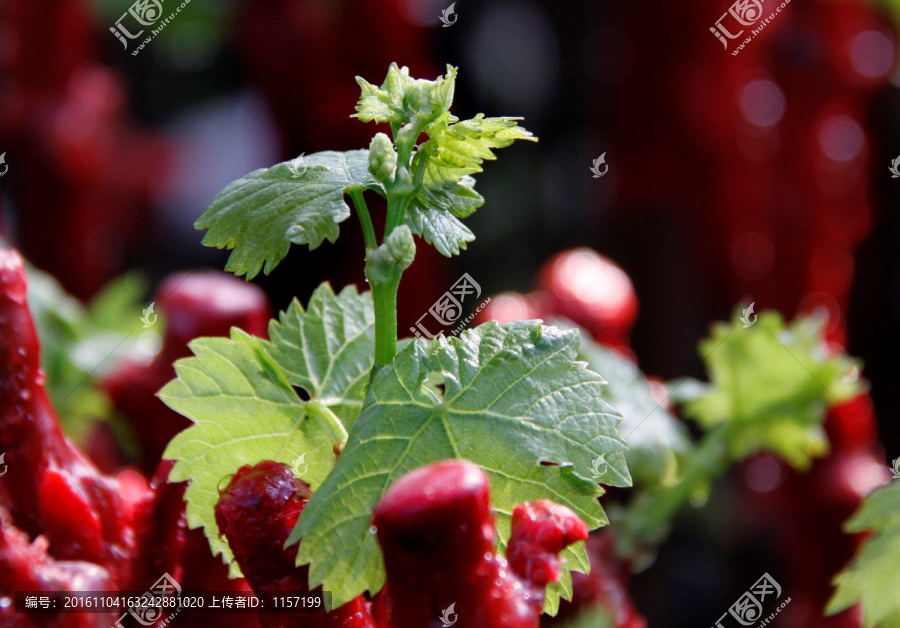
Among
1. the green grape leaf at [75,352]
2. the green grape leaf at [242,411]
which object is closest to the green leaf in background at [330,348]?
the green grape leaf at [242,411]

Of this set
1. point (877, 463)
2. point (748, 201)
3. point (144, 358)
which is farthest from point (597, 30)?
point (144, 358)

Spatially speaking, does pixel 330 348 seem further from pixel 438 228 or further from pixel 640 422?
pixel 640 422

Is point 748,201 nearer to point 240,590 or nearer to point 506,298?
point 506,298

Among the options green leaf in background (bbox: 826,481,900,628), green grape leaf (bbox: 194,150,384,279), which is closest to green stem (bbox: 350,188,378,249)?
green grape leaf (bbox: 194,150,384,279)

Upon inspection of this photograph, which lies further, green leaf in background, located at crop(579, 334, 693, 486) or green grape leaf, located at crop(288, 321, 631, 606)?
green leaf in background, located at crop(579, 334, 693, 486)

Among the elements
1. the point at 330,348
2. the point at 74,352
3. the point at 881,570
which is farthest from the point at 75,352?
the point at 881,570

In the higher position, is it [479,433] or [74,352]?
[479,433]

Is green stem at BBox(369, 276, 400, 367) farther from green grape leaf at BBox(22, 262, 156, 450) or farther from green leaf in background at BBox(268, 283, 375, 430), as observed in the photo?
green grape leaf at BBox(22, 262, 156, 450)
